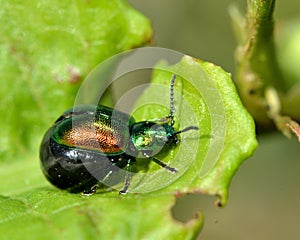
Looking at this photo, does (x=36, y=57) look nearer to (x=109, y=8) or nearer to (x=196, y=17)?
(x=109, y=8)

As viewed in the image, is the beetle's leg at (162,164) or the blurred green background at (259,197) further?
the blurred green background at (259,197)

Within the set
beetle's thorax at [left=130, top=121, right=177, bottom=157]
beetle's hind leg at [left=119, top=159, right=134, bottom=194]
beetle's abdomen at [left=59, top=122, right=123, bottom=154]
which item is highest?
beetle's thorax at [left=130, top=121, right=177, bottom=157]

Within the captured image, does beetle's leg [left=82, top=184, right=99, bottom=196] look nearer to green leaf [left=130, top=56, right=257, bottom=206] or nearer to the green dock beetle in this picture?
the green dock beetle

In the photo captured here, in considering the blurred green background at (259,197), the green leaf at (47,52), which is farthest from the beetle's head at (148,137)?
the blurred green background at (259,197)

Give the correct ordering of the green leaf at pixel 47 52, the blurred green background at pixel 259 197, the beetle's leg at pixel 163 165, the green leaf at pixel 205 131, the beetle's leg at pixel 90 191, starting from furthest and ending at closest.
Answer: the blurred green background at pixel 259 197 → the green leaf at pixel 47 52 → the beetle's leg at pixel 90 191 → the beetle's leg at pixel 163 165 → the green leaf at pixel 205 131

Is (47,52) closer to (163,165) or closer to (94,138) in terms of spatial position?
(94,138)

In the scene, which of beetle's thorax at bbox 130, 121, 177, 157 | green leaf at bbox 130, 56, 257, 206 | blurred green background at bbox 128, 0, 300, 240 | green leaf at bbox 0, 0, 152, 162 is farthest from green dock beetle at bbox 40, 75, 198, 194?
blurred green background at bbox 128, 0, 300, 240

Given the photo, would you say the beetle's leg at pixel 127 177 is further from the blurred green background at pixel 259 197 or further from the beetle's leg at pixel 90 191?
the blurred green background at pixel 259 197

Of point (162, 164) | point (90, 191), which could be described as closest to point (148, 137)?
point (162, 164)

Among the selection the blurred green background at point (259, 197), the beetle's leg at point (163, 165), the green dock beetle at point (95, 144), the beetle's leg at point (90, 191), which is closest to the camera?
the beetle's leg at point (163, 165)

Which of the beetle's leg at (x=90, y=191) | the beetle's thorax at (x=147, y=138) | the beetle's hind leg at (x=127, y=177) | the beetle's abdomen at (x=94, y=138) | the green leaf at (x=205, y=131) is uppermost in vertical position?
the green leaf at (x=205, y=131)
